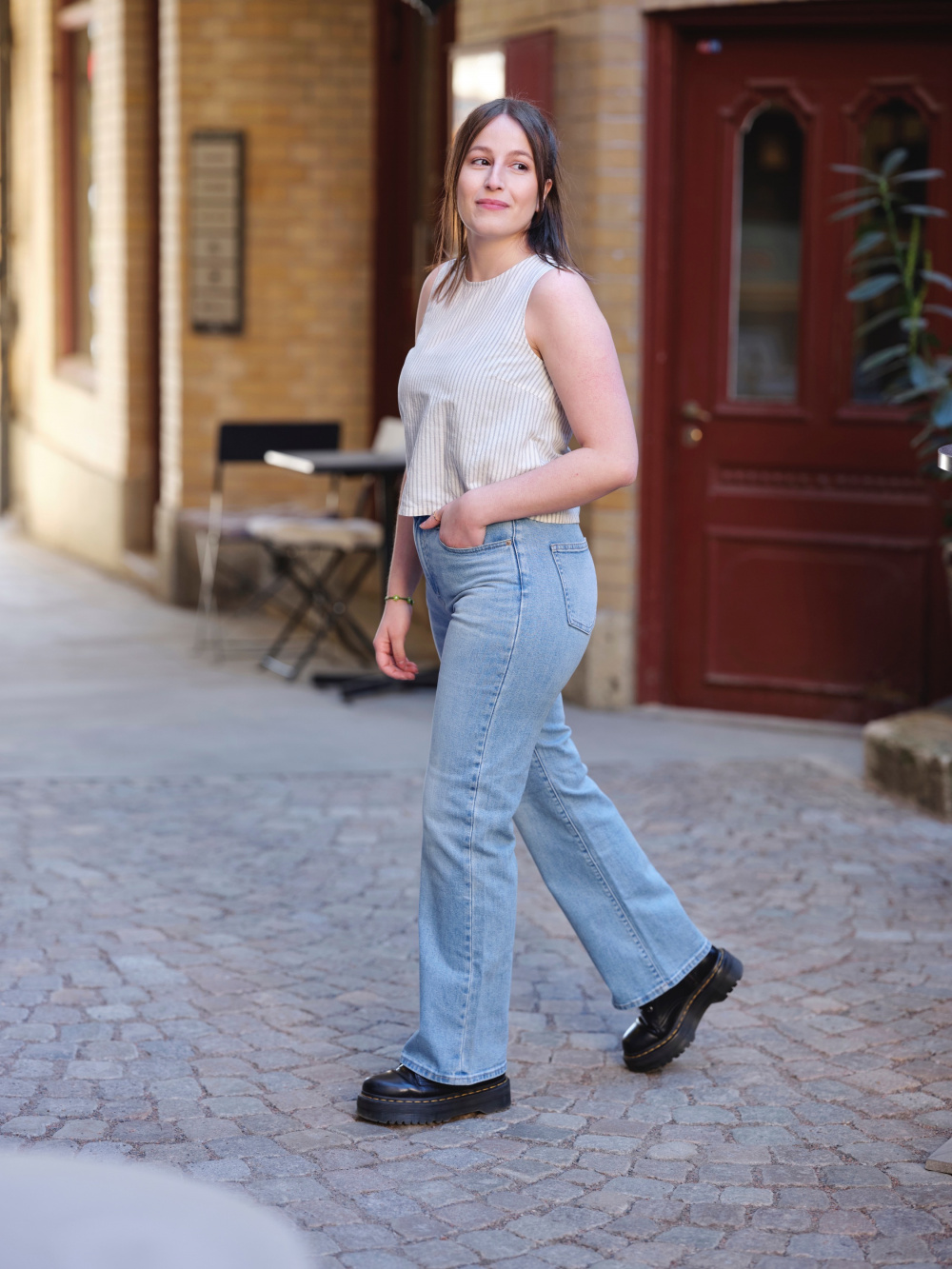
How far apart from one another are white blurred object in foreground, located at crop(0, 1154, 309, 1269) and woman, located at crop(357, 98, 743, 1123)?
6.24 ft

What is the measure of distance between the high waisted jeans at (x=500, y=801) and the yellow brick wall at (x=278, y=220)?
250 inches

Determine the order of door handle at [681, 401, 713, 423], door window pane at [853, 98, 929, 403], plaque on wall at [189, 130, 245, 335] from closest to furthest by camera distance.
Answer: door window pane at [853, 98, 929, 403] < door handle at [681, 401, 713, 423] < plaque on wall at [189, 130, 245, 335]

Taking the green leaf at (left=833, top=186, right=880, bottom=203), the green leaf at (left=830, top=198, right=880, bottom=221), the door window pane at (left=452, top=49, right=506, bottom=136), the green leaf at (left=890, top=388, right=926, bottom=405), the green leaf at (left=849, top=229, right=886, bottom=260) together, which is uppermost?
the door window pane at (left=452, top=49, right=506, bottom=136)

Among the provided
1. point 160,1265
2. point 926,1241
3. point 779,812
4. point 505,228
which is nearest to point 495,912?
point 926,1241

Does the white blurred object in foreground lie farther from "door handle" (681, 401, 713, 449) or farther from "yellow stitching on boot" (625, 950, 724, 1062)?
"door handle" (681, 401, 713, 449)

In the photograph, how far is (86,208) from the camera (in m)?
12.3

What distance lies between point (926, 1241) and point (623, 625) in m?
4.14

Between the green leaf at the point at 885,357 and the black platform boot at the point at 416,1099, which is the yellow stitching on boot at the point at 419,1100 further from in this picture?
the green leaf at the point at 885,357

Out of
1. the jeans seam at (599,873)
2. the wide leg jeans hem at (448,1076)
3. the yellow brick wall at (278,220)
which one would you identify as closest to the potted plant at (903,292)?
the jeans seam at (599,873)

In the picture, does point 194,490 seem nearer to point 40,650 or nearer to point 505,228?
point 40,650

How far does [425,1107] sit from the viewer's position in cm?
327

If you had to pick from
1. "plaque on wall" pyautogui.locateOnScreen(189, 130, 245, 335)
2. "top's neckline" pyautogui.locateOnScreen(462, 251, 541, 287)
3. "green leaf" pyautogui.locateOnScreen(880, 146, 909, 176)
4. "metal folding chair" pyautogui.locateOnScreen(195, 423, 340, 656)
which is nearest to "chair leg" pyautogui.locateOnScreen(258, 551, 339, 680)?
"metal folding chair" pyautogui.locateOnScreen(195, 423, 340, 656)

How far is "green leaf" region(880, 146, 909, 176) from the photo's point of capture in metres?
5.99

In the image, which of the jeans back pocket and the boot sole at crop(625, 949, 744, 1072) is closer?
the jeans back pocket
